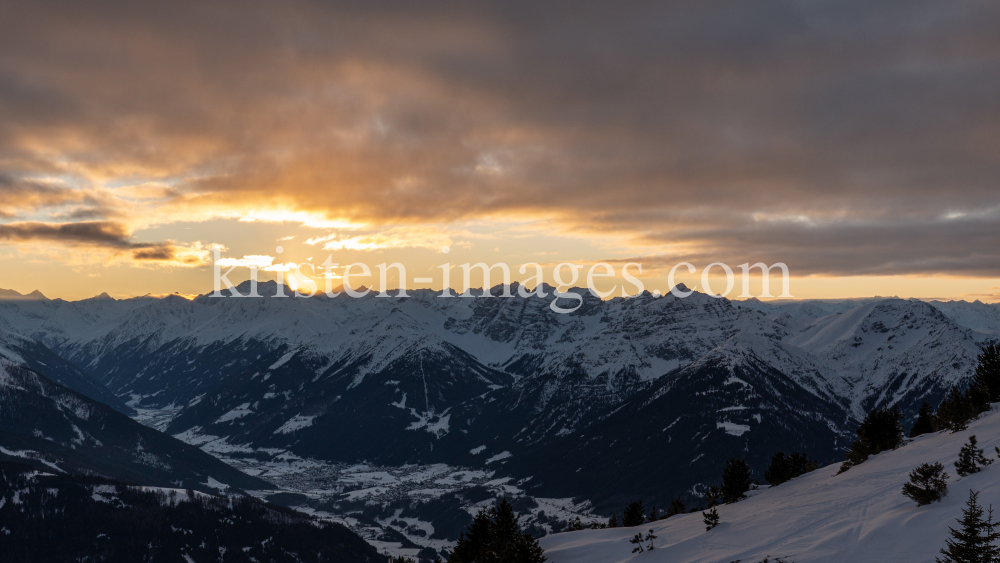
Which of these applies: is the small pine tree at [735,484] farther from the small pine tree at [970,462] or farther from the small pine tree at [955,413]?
the small pine tree at [970,462]

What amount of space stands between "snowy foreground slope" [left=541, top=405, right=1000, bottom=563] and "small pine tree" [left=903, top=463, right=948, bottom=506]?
793 millimetres

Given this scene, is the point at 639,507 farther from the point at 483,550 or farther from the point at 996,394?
the point at 996,394

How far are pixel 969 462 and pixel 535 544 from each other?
39872mm

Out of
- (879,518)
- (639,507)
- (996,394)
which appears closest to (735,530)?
(879,518)

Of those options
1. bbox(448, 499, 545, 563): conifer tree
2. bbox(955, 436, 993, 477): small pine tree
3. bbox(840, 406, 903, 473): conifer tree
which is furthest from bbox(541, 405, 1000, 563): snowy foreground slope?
bbox(448, 499, 545, 563): conifer tree

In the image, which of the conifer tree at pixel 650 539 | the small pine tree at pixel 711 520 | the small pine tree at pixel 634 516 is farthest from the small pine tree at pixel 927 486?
the small pine tree at pixel 634 516

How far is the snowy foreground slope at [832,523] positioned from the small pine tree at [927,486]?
31.2 inches

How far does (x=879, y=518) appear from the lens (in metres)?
59.3

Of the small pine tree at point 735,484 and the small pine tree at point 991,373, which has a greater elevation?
the small pine tree at point 991,373

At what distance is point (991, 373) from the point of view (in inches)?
4402

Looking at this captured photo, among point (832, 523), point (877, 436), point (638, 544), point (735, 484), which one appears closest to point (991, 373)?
point (877, 436)

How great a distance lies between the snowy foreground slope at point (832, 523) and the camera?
54.1 meters

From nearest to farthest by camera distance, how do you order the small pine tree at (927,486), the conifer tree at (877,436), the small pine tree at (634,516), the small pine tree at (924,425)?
the small pine tree at (927,486)
the conifer tree at (877,436)
the small pine tree at (924,425)
the small pine tree at (634,516)

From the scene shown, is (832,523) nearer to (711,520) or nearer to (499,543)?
(711,520)
